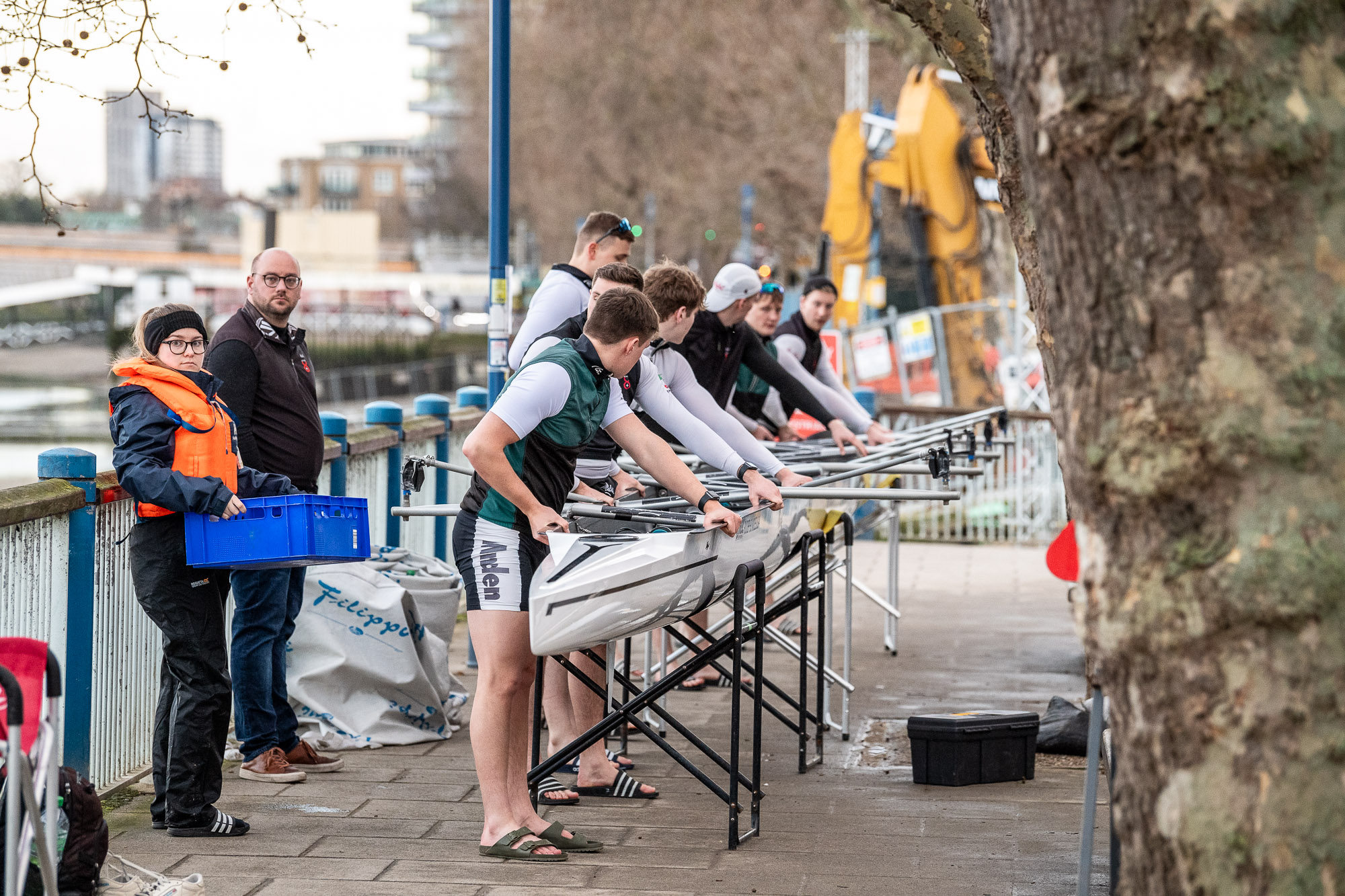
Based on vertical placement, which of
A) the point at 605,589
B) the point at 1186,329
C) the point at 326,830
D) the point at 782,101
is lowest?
the point at 326,830

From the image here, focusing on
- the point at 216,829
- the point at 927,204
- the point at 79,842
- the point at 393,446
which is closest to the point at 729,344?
the point at 393,446

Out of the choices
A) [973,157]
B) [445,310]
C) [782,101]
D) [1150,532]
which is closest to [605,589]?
[1150,532]

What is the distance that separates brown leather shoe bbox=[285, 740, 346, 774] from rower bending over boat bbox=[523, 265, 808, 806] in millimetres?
878

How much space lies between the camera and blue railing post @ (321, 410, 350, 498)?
827 cm

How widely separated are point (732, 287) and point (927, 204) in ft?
40.6

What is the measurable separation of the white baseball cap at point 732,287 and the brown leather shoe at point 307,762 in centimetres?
294

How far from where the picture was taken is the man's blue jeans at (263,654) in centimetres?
628

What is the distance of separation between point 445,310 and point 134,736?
8120 cm

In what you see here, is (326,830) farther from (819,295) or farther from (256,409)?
(819,295)

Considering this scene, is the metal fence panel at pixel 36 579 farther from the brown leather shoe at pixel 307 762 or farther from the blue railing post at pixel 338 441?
the blue railing post at pixel 338 441

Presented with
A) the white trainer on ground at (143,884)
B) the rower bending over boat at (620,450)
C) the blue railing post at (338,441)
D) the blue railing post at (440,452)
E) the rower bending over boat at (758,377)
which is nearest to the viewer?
the white trainer on ground at (143,884)

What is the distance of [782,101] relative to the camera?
35.1 metres

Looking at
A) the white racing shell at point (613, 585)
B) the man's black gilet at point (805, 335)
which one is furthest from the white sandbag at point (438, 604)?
the man's black gilet at point (805, 335)

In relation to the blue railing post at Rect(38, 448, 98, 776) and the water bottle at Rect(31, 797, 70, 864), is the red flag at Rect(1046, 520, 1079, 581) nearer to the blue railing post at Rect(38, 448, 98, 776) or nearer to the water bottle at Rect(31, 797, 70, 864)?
the water bottle at Rect(31, 797, 70, 864)
